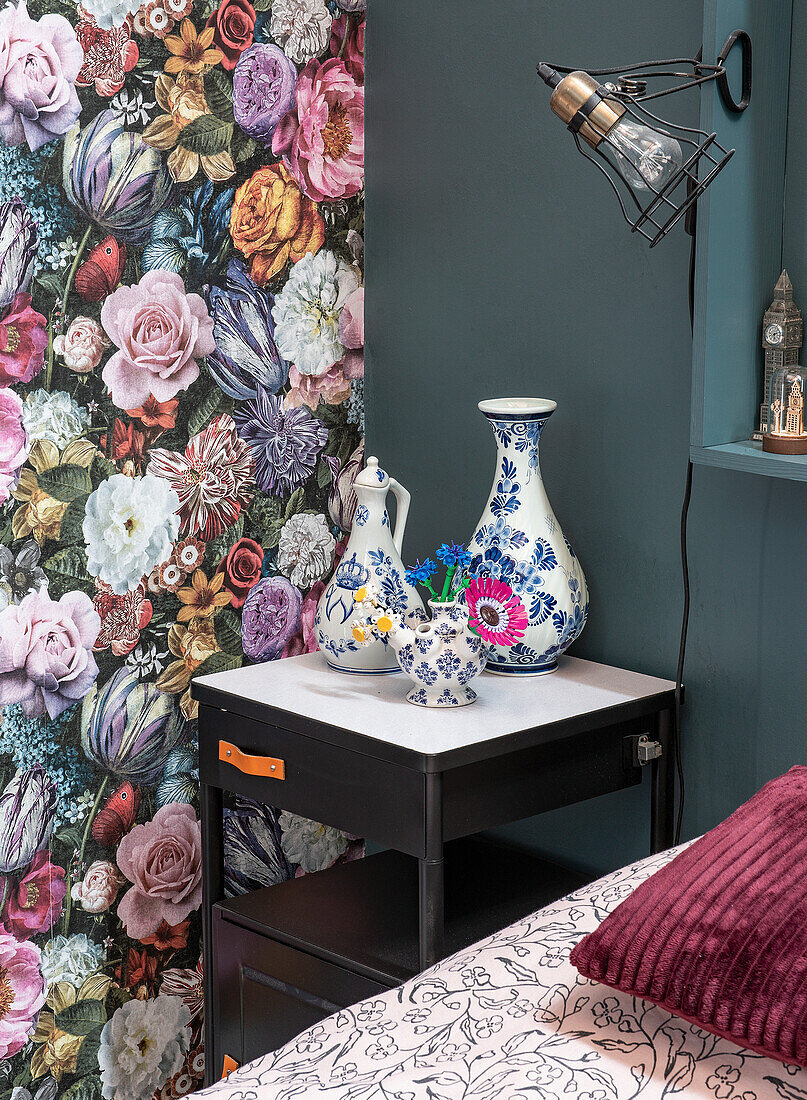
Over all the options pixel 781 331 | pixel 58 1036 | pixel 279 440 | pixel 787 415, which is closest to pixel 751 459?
pixel 787 415

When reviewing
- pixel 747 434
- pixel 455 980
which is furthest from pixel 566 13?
pixel 455 980

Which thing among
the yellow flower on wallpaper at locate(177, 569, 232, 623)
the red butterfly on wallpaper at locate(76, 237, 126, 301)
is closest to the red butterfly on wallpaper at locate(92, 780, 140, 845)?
the yellow flower on wallpaper at locate(177, 569, 232, 623)

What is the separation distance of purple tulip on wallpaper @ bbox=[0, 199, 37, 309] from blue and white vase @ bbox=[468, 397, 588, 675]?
26.2 inches

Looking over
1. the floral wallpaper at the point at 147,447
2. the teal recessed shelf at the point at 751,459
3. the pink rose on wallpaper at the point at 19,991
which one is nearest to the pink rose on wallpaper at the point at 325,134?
the floral wallpaper at the point at 147,447

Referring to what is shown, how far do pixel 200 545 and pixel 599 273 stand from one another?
0.75 m

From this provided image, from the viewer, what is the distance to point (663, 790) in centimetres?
181

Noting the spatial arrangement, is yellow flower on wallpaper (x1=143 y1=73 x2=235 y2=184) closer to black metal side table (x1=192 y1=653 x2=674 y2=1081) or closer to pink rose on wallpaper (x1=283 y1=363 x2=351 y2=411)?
pink rose on wallpaper (x1=283 y1=363 x2=351 y2=411)

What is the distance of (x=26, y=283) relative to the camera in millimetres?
1777

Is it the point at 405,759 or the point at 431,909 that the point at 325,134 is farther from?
the point at 431,909

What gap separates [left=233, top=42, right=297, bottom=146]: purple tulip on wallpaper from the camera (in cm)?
197

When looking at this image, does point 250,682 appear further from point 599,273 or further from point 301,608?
point 599,273

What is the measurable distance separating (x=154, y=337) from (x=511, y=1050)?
124cm

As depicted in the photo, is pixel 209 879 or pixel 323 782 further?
pixel 209 879

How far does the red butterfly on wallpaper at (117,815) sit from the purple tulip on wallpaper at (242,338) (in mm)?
645
